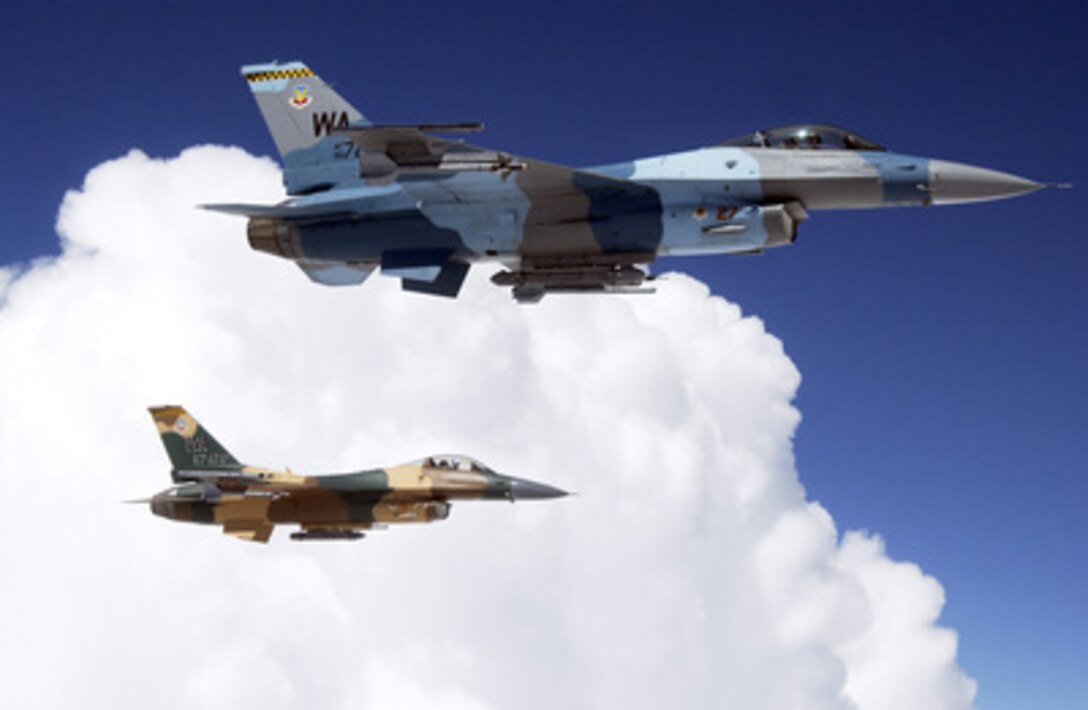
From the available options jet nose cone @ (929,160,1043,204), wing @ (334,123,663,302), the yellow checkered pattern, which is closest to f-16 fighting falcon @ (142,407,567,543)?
wing @ (334,123,663,302)

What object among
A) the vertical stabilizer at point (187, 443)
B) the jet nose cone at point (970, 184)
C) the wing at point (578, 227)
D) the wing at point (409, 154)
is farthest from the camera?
the vertical stabilizer at point (187, 443)

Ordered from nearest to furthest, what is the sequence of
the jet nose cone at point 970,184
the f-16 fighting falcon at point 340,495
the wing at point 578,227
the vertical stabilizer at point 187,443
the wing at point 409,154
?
the wing at point 409,154
the jet nose cone at point 970,184
the wing at point 578,227
the f-16 fighting falcon at point 340,495
the vertical stabilizer at point 187,443

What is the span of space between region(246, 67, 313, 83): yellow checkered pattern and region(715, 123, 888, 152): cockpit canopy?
9319 millimetres

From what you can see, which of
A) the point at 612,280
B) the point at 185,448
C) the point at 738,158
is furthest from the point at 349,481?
the point at 738,158

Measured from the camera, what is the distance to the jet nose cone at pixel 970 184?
2130 centimetres

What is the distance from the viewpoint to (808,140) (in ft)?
73.9

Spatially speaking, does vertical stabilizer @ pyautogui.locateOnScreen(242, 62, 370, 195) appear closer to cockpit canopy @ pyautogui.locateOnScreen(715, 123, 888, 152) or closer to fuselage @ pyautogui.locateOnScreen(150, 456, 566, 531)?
cockpit canopy @ pyautogui.locateOnScreen(715, 123, 888, 152)

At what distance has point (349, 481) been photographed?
104 feet

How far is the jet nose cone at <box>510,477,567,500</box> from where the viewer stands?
31.5 meters

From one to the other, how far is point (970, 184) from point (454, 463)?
51.6 ft

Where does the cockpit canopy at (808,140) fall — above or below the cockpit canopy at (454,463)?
above

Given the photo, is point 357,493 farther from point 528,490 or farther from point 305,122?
point 305,122

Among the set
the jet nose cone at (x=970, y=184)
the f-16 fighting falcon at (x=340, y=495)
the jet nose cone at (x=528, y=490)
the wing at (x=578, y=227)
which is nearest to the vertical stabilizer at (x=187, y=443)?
the f-16 fighting falcon at (x=340, y=495)

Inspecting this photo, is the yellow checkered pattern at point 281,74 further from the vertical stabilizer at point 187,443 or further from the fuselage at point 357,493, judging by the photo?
the vertical stabilizer at point 187,443
